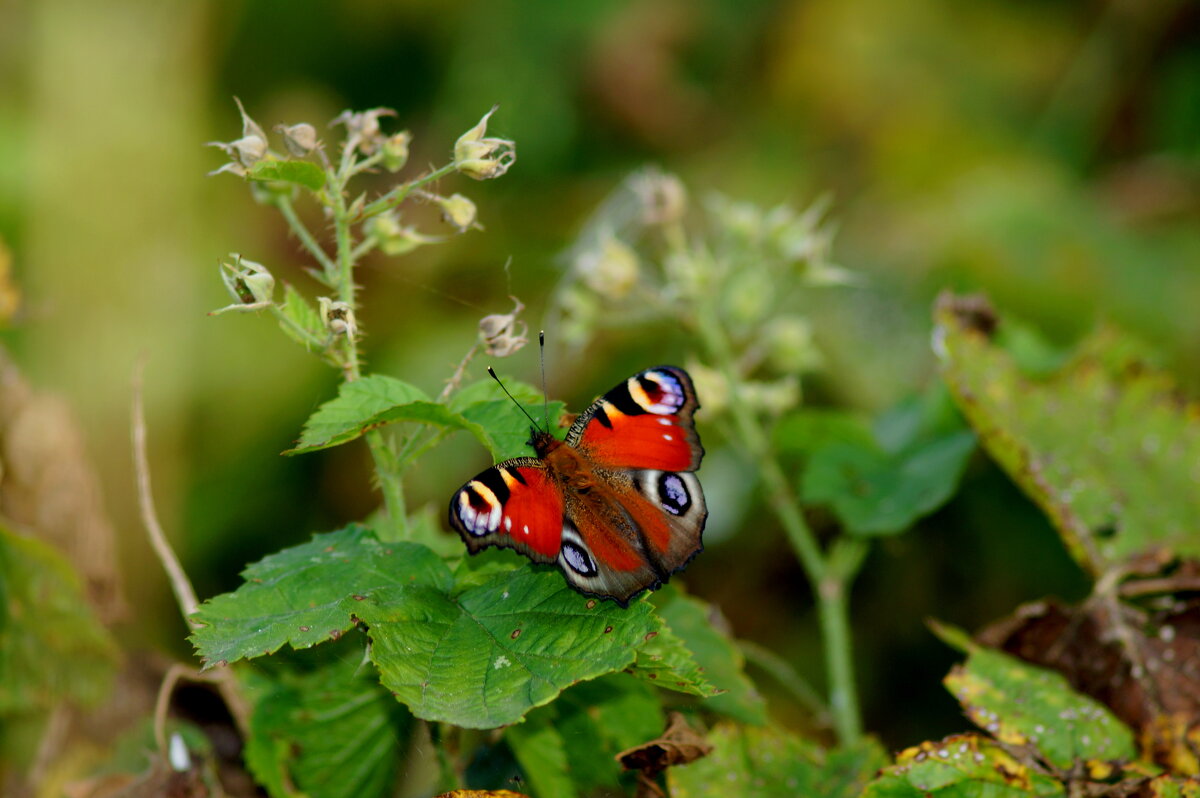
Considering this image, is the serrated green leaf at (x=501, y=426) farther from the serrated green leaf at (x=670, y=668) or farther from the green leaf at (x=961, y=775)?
the green leaf at (x=961, y=775)

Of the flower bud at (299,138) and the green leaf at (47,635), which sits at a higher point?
the flower bud at (299,138)

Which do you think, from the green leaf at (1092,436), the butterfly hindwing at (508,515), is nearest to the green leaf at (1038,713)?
the green leaf at (1092,436)

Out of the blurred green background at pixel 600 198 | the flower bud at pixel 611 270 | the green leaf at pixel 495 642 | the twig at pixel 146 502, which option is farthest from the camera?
the blurred green background at pixel 600 198

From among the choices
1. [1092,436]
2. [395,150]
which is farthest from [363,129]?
[1092,436]

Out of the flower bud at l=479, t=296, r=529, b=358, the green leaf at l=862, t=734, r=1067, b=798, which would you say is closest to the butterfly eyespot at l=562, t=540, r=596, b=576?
the flower bud at l=479, t=296, r=529, b=358

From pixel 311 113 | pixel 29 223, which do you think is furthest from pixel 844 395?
pixel 29 223
